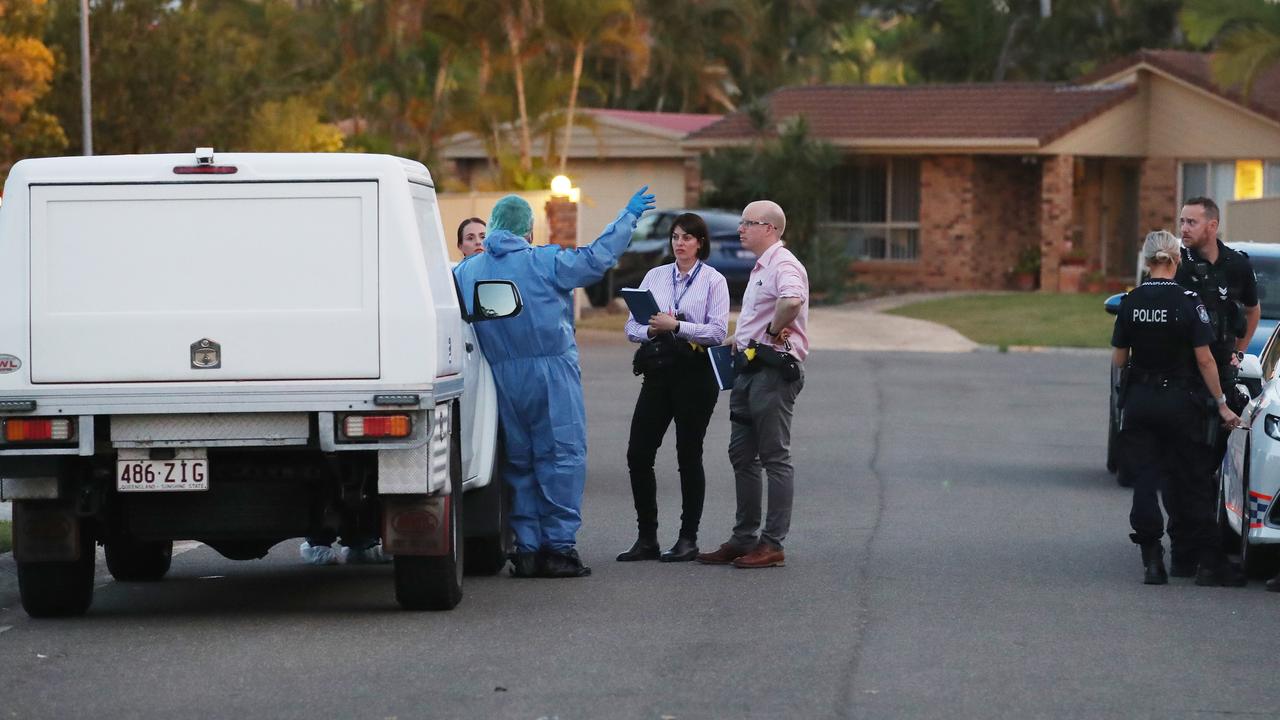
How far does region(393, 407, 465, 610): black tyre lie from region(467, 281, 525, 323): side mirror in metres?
0.67

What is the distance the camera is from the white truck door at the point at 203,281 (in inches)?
330

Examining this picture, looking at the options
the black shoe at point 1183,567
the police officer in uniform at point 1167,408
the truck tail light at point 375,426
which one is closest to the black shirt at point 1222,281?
the police officer in uniform at point 1167,408

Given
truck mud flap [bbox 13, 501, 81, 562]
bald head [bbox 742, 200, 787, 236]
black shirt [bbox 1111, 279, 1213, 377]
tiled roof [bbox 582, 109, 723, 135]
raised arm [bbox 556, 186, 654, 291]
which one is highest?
tiled roof [bbox 582, 109, 723, 135]

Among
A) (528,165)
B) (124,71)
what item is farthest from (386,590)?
(528,165)

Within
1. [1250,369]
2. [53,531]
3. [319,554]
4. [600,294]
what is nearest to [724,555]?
[319,554]

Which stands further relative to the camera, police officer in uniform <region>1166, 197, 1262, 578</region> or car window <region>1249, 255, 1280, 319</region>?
car window <region>1249, 255, 1280, 319</region>

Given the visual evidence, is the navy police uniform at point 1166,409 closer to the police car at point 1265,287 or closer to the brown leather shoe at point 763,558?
the brown leather shoe at point 763,558

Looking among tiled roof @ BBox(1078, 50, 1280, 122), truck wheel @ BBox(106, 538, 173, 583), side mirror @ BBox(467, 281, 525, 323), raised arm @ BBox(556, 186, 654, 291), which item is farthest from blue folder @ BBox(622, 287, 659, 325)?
tiled roof @ BBox(1078, 50, 1280, 122)

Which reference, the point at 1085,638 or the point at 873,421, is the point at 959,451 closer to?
the point at 873,421

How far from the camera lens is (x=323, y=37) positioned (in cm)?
5188

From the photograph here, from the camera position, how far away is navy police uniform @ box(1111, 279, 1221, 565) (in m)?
10.1

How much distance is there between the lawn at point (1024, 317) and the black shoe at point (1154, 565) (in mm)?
18539

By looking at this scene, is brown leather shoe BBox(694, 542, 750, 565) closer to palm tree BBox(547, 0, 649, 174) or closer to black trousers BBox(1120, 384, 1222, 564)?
black trousers BBox(1120, 384, 1222, 564)

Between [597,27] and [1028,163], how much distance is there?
343 inches
